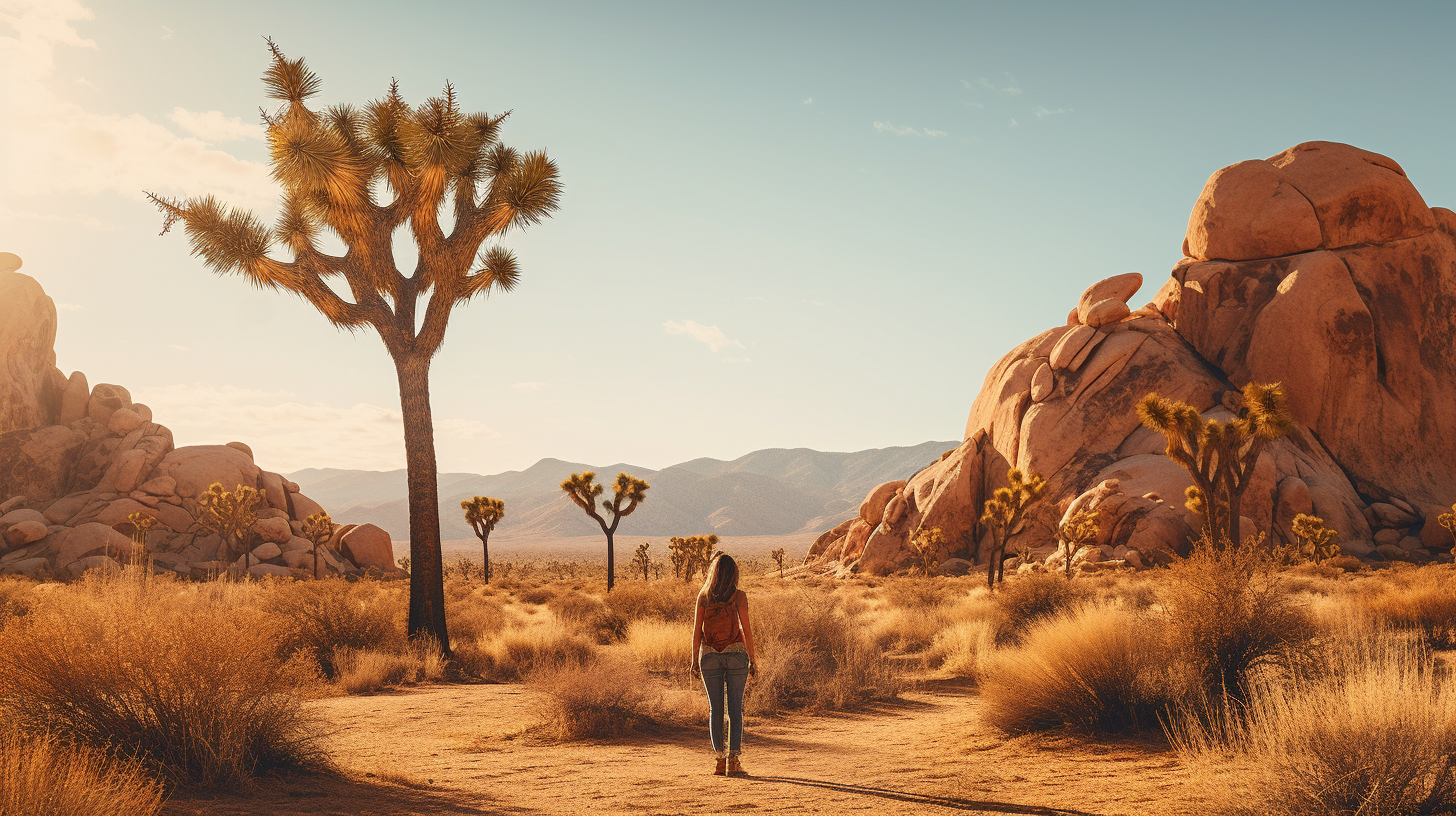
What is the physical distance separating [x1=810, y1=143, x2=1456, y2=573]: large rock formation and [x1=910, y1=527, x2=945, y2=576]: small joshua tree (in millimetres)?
1664

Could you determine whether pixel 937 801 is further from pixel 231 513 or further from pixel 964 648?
pixel 231 513

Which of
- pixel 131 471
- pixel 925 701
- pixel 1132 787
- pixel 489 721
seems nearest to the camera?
pixel 1132 787

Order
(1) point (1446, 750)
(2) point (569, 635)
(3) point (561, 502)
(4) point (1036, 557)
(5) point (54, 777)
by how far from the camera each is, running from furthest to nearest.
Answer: (3) point (561, 502) → (4) point (1036, 557) → (2) point (569, 635) → (1) point (1446, 750) → (5) point (54, 777)

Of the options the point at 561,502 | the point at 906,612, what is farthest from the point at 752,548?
the point at 906,612

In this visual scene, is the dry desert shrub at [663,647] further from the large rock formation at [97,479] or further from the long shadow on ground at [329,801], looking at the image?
the large rock formation at [97,479]

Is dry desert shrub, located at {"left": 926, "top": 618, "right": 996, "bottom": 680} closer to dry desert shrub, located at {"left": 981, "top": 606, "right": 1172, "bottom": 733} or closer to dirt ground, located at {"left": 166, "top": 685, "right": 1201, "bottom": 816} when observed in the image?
dirt ground, located at {"left": 166, "top": 685, "right": 1201, "bottom": 816}

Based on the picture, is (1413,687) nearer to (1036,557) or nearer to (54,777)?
(54,777)

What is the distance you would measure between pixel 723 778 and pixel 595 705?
2.29 meters

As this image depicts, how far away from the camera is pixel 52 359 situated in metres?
46.6

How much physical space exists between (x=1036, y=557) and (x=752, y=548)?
103 m

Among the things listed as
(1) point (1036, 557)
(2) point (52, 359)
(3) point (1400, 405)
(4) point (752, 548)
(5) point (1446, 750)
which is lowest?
(4) point (752, 548)

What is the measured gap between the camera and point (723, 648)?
6801 mm

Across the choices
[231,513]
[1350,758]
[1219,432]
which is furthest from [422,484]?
[231,513]

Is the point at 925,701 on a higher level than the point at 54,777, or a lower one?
lower
